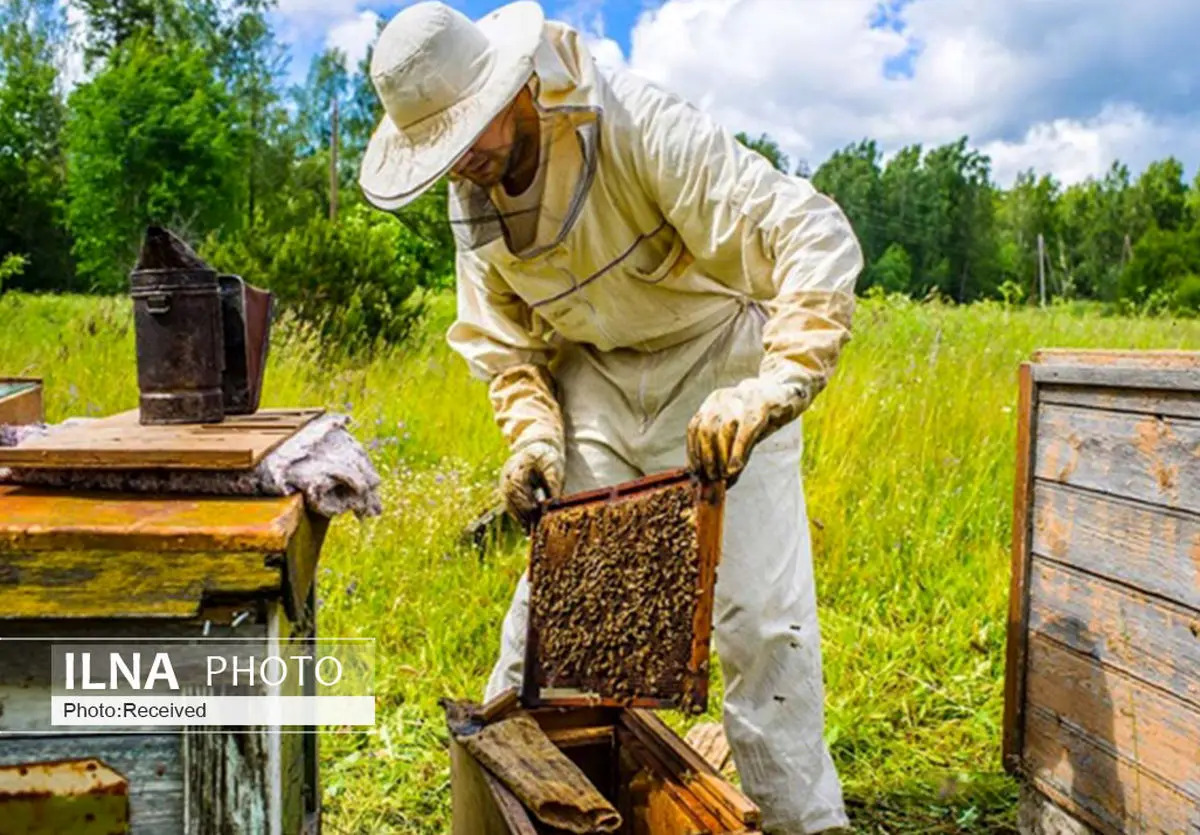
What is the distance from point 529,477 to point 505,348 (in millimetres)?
397

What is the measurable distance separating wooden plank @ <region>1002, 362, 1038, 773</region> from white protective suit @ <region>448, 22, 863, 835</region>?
0.48 m

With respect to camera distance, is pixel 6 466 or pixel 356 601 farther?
pixel 356 601

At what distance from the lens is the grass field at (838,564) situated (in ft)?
9.14

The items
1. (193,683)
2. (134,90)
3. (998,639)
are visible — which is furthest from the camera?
(134,90)

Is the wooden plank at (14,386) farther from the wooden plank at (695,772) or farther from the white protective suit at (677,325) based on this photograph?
the wooden plank at (695,772)

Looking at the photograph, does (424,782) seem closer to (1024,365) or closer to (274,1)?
(1024,365)

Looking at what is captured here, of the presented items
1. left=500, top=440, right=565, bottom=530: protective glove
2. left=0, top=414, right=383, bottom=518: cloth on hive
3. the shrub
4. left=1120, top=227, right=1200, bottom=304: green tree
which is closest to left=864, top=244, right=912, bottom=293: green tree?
left=1120, top=227, right=1200, bottom=304: green tree

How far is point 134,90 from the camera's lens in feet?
87.6

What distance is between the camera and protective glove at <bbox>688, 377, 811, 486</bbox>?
1.66 m

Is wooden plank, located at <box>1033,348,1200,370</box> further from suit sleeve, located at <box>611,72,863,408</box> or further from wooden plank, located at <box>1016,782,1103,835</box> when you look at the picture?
wooden plank, located at <box>1016,782,1103,835</box>

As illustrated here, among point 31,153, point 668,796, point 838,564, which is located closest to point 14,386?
point 668,796

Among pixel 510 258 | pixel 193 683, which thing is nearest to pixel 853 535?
pixel 510 258

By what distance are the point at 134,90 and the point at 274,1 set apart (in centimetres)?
679

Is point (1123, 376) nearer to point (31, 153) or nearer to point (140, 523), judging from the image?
point (140, 523)
